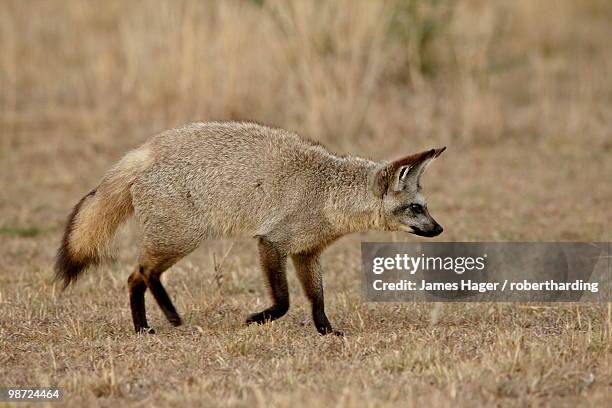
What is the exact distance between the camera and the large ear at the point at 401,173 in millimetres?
7262

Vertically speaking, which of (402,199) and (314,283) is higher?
(402,199)

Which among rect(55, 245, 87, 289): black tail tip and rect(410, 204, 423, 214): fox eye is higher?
rect(410, 204, 423, 214): fox eye

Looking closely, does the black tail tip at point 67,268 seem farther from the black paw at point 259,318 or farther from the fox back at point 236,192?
the black paw at point 259,318


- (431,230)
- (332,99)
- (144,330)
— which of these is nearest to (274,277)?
(144,330)

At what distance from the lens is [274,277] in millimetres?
7223

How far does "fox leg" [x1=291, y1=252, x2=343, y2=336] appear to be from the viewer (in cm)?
733

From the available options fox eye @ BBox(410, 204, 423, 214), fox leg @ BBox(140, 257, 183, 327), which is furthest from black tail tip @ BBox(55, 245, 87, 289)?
fox eye @ BBox(410, 204, 423, 214)

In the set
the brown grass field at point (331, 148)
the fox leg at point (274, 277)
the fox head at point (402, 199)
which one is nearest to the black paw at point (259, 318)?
the fox leg at point (274, 277)

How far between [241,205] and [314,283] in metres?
0.77

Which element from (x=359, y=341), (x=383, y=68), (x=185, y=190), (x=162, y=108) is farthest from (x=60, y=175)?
(x=359, y=341)

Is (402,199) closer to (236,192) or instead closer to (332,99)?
(236,192)

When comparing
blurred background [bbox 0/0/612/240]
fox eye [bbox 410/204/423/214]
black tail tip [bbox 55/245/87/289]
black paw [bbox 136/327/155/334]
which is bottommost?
black paw [bbox 136/327/155/334]

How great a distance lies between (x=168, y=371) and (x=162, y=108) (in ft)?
29.6

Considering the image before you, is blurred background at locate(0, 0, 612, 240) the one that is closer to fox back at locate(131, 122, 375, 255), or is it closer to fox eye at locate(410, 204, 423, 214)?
fox eye at locate(410, 204, 423, 214)
